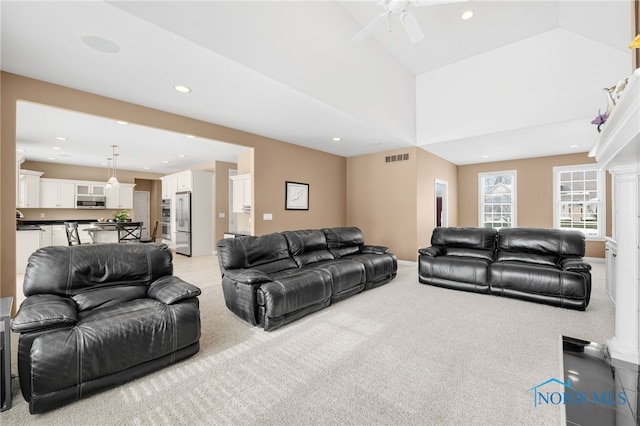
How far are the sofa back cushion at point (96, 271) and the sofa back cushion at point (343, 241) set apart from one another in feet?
8.29

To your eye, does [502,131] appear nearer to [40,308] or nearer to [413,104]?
[413,104]

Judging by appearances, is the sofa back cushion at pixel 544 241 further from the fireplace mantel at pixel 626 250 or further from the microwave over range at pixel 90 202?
the microwave over range at pixel 90 202

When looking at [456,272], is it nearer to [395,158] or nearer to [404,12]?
[395,158]

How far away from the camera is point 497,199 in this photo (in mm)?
8125

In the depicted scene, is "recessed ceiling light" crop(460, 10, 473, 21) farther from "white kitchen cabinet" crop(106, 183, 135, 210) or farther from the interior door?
the interior door

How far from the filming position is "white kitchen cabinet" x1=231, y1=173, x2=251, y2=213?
224 inches

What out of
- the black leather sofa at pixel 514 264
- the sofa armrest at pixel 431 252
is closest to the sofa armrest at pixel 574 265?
the black leather sofa at pixel 514 264

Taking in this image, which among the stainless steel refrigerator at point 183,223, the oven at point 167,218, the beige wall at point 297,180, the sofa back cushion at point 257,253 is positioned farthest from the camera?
the oven at point 167,218

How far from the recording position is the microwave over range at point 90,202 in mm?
8336

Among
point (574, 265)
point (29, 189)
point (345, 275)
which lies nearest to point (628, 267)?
point (574, 265)

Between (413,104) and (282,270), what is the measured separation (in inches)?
184

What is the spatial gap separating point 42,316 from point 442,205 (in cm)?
814

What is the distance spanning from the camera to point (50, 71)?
2947mm

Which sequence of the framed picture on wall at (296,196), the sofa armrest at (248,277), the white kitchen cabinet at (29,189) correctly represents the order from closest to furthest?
1. the sofa armrest at (248,277)
2. the framed picture on wall at (296,196)
3. the white kitchen cabinet at (29,189)
